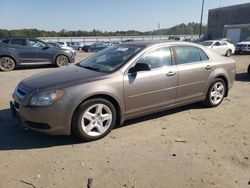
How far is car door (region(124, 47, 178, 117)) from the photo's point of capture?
475 centimetres

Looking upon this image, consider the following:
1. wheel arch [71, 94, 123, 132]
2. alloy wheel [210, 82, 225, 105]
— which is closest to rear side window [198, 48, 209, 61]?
alloy wheel [210, 82, 225, 105]

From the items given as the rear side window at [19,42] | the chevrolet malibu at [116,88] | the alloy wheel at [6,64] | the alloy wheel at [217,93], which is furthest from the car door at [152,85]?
the rear side window at [19,42]

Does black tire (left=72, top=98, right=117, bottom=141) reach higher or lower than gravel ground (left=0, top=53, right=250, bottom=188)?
higher

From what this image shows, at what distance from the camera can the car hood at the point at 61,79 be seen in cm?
428

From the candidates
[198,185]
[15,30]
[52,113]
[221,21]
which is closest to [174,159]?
[198,185]

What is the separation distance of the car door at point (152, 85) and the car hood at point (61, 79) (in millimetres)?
564

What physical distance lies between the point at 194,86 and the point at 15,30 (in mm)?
81585

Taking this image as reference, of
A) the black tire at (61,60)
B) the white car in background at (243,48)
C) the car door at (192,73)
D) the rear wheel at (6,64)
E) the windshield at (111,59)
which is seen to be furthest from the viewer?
the white car in background at (243,48)

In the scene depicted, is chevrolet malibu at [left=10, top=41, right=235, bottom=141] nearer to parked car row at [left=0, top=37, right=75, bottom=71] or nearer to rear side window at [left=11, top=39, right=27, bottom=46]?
parked car row at [left=0, top=37, right=75, bottom=71]

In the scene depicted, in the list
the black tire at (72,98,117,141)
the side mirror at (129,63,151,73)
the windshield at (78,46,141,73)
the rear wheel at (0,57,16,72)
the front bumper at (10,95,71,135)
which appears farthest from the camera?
the rear wheel at (0,57,16,72)

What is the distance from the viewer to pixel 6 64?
1265cm

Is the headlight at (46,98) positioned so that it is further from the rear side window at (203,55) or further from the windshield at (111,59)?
the rear side window at (203,55)

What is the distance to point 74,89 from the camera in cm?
421

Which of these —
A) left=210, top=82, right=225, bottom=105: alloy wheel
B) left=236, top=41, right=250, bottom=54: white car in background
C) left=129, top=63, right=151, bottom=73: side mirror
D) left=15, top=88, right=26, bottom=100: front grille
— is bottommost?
left=236, top=41, right=250, bottom=54: white car in background
